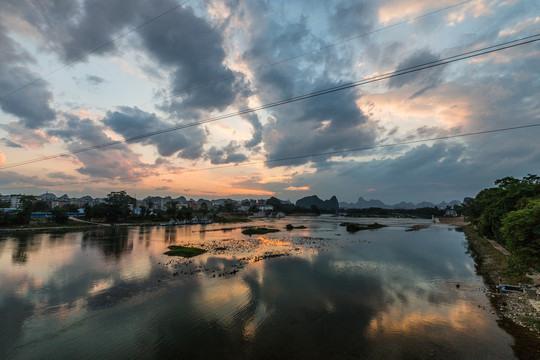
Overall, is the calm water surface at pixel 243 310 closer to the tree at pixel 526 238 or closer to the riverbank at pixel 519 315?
the riverbank at pixel 519 315

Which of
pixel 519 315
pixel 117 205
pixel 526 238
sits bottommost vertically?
pixel 519 315

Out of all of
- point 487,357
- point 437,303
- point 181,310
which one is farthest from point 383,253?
point 181,310

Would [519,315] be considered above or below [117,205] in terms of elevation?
below

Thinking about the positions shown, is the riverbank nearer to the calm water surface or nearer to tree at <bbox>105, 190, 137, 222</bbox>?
the calm water surface

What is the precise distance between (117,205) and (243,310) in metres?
112

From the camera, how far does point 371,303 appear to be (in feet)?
69.4

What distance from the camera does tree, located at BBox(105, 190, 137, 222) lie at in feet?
343

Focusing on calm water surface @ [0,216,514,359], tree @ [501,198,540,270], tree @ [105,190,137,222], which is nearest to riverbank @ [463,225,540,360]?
calm water surface @ [0,216,514,359]

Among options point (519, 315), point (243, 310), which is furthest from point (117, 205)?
point (519, 315)

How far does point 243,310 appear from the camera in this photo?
1933 centimetres

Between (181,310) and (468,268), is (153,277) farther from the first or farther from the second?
(468,268)

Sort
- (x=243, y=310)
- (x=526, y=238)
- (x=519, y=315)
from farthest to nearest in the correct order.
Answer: (x=243, y=310), (x=519, y=315), (x=526, y=238)

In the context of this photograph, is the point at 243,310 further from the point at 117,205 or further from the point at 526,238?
the point at 117,205

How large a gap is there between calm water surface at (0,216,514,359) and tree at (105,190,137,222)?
7617 cm
